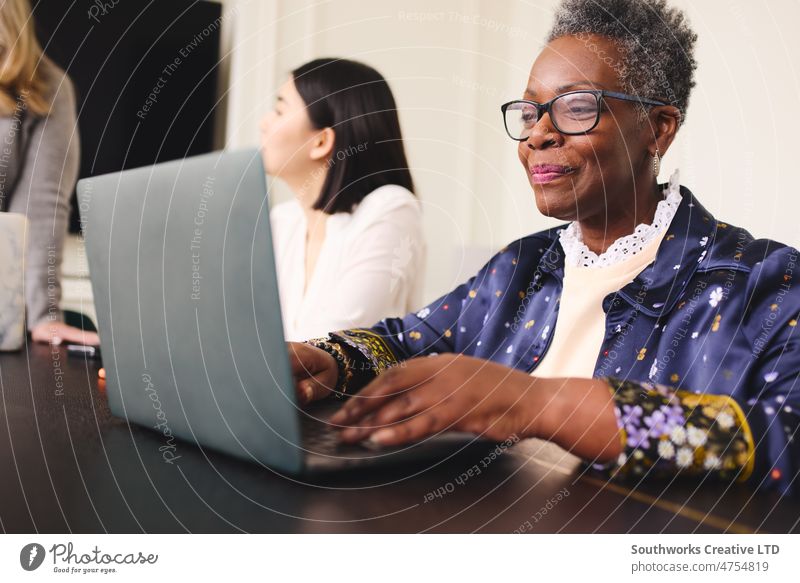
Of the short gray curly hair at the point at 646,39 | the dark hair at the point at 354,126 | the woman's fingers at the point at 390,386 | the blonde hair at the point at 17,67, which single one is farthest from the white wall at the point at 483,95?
the woman's fingers at the point at 390,386

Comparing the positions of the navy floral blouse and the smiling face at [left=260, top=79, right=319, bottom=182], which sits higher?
the smiling face at [left=260, top=79, right=319, bottom=182]

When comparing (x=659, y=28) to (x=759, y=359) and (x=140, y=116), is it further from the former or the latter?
(x=140, y=116)

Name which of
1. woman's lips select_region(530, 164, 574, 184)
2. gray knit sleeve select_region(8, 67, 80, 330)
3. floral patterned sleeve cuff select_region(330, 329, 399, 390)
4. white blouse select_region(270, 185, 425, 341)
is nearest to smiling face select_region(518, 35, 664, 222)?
woman's lips select_region(530, 164, 574, 184)

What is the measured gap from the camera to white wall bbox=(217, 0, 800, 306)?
828 millimetres

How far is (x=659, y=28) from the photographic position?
63cm

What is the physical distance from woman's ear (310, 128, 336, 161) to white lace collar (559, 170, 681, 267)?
49 centimetres

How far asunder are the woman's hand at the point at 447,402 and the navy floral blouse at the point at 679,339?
49mm

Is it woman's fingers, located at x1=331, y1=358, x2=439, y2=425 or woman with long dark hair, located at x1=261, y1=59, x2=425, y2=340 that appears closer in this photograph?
woman's fingers, located at x1=331, y1=358, x2=439, y2=425

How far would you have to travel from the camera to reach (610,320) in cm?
58

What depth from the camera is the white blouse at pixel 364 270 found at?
1.04m

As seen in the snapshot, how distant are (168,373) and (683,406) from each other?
26cm

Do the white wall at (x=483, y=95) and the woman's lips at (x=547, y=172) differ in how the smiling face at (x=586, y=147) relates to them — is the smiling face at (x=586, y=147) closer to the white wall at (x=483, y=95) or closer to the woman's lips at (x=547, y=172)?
the woman's lips at (x=547, y=172)

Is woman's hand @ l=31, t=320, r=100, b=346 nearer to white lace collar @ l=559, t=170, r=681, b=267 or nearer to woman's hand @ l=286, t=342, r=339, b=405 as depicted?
woman's hand @ l=286, t=342, r=339, b=405
